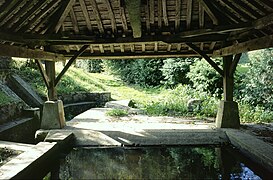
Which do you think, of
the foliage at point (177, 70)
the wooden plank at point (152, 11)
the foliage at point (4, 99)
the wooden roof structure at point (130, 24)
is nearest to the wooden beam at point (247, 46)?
the wooden roof structure at point (130, 24)

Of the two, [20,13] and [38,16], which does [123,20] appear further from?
[20,13]

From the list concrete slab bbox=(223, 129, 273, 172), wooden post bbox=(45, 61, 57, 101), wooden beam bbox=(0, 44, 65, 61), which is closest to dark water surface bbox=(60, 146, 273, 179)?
concrete slab bbox=(223, 129, 273, 172)

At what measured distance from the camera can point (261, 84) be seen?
1139 centimetres

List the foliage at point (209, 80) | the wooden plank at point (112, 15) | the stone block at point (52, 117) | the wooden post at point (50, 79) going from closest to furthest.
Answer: the wooden plank at point (112, 15) < the stone block at point (52, 117) < the wooden post at point (50, 79) < the foliage at point (209, 80)

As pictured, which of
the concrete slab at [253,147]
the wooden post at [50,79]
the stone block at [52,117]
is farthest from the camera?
the wooden post at [50,79]

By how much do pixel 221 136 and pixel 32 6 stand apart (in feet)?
18.0

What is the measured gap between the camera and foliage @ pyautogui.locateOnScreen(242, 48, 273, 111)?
1123 cm

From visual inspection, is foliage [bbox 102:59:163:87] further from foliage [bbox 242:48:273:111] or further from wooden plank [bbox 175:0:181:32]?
Result: wooden plank [bbox 175:0:181:32]

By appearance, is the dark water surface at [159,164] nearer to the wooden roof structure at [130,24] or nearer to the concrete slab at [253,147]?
the concrete slab at [253,147]

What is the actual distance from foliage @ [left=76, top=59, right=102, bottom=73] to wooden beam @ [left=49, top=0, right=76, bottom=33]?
16.5m

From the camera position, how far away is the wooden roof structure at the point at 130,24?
5.18m

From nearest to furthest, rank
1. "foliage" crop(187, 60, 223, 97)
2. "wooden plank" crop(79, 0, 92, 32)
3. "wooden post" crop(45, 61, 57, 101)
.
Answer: "wooden plank" crop(79, 0, 92, 32) < "wooden post" crop(45, 61, 57, 101) < "foliage" crop(187, 60, 223, 97)

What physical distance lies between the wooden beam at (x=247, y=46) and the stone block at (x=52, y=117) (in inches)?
202

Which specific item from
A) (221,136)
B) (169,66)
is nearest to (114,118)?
(221,136)
